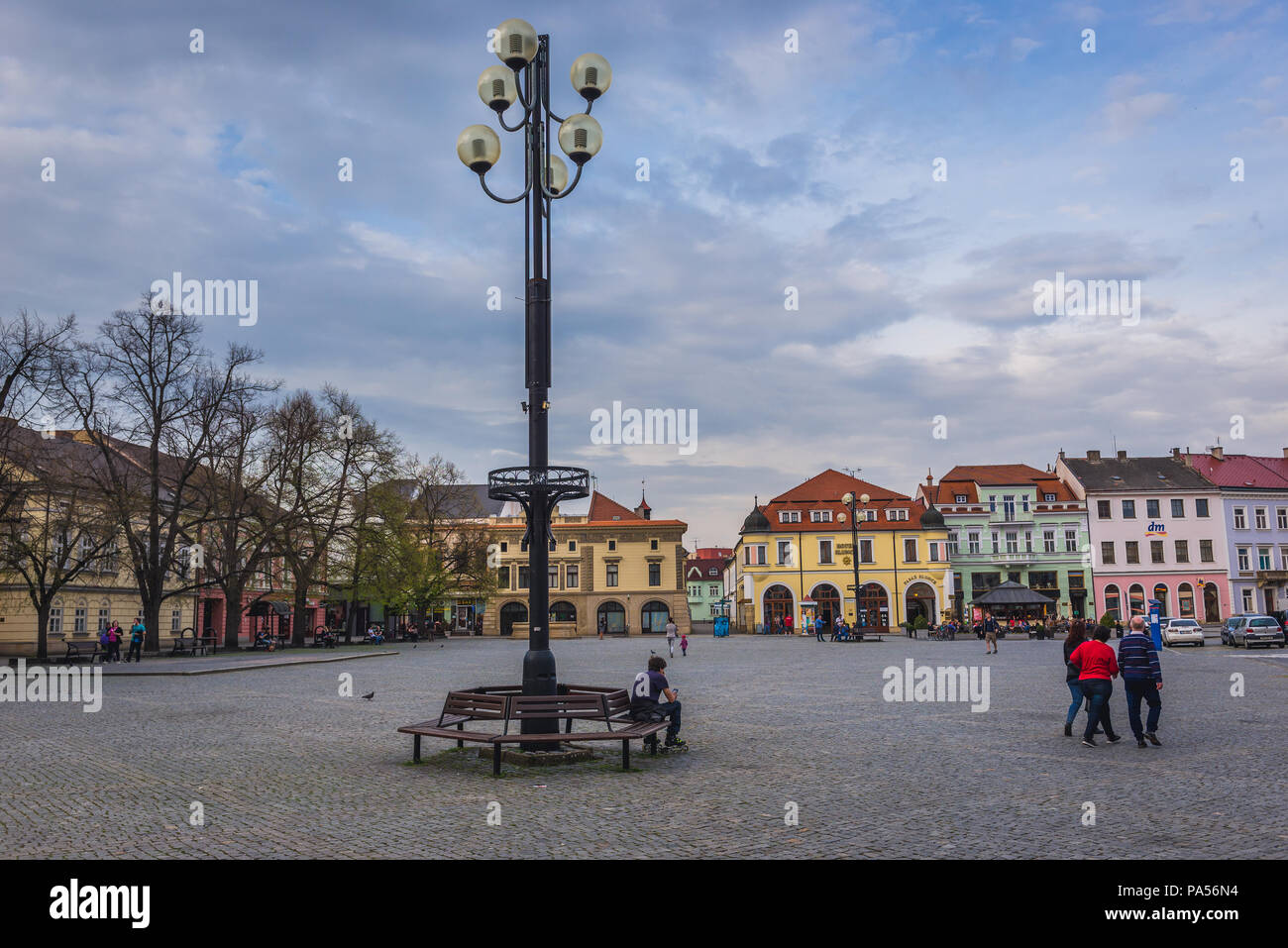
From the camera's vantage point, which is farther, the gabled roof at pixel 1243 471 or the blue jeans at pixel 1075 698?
the gabled roof at pixel 1243 471

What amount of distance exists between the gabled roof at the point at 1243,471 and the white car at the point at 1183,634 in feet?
122

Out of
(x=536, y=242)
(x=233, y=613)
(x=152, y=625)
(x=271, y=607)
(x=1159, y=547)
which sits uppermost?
(x=536, y=242)

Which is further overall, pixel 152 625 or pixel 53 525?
pixel 152 625

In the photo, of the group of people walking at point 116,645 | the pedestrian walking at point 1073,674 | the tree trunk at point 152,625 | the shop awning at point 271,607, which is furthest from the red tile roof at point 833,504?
the pedestrian walking at point 1073,674

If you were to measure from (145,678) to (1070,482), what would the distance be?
68338 millimetres

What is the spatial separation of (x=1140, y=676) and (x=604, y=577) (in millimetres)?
66474

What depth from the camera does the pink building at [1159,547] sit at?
70.1m

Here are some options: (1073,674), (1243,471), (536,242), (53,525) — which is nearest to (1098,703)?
(1073,674)

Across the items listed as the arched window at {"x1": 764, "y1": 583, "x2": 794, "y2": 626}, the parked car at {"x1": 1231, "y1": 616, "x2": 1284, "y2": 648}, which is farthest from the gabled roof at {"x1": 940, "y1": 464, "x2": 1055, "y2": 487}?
the parked car at {"x1": 1231, "y1": 616, "x2": 1284, "y2": 648}

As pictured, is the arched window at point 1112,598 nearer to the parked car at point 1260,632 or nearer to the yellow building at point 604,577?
the yellow building at point 604,577

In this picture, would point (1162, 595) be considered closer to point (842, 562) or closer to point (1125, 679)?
point (842, 562)

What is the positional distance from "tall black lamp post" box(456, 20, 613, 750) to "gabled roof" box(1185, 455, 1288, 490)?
A: 7471 cm

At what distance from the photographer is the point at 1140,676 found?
39.3ft
